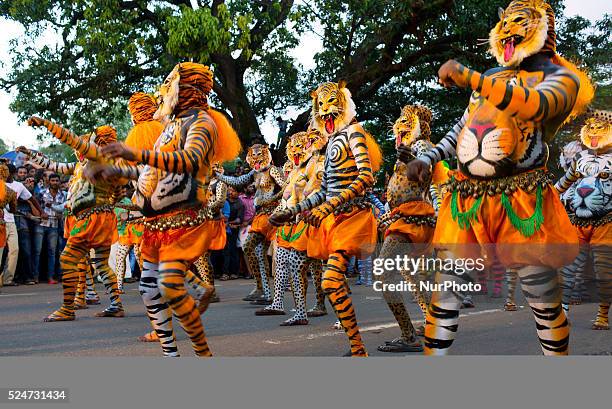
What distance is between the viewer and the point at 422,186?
6.56 m

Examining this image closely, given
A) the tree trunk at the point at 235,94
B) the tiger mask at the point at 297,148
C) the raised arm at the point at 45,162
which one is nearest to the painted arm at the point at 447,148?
the raised arm at the point at 45,162

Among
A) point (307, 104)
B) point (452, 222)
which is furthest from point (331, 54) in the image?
point (452, 222)

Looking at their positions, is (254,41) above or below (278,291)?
above

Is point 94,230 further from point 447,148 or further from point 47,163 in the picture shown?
point 447,148

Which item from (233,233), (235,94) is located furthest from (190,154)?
(235,94)

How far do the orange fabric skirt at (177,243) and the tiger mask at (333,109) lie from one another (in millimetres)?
1513

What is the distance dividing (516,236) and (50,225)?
433 inches

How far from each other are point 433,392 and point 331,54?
17749mm

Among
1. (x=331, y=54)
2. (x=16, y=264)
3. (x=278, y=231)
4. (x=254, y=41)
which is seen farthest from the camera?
(x=331, y=54)

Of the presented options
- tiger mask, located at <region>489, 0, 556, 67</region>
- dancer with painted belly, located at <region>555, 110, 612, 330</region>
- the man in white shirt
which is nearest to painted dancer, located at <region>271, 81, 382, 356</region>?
tiger mask, located at <region>489, 0, 556, 67</region>

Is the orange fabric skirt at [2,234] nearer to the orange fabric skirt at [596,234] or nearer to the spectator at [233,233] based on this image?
the spectator at [233,233]

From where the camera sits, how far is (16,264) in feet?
41.4

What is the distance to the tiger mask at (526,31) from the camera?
12.4ft

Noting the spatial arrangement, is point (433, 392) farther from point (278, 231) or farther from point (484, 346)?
point (278, 231)
